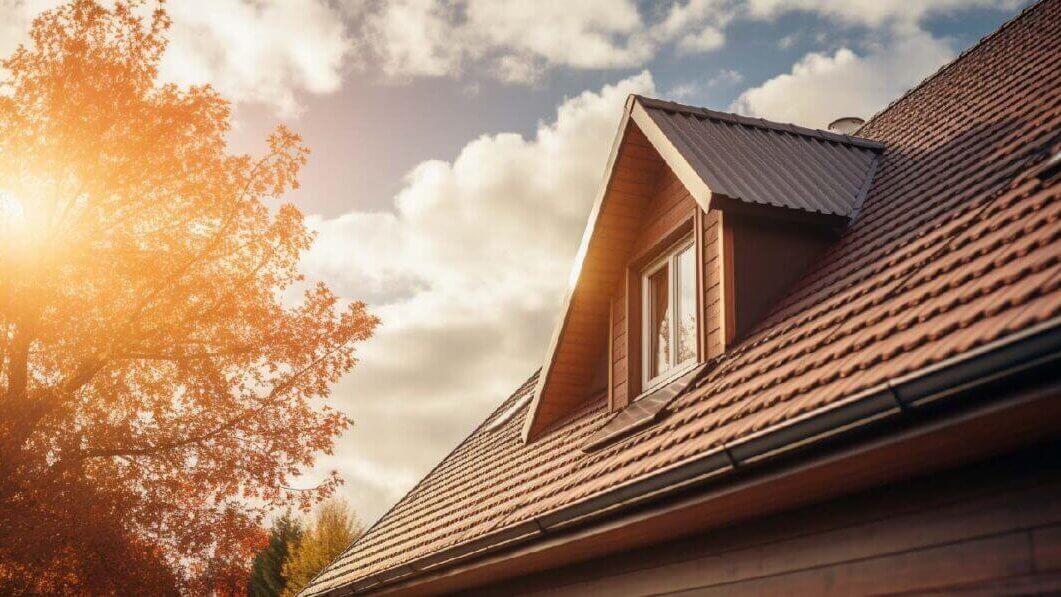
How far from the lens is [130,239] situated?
14.1m

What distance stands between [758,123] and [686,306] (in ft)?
7.29

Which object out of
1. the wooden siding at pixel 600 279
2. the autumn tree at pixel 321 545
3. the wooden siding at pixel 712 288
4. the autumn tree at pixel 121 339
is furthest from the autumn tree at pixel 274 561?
the wooden siding at pixel 712 288

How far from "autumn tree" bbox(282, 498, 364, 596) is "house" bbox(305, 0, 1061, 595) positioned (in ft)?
80.1

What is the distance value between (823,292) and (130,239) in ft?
38.4

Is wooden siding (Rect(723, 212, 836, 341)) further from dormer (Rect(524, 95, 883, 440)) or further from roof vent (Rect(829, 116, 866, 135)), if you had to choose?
roof vent (Rect(829, 116, 866, 135))

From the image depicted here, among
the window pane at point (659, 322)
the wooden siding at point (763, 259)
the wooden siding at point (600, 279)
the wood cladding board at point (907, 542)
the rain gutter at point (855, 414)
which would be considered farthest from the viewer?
the wooden siding at point (600, 279)

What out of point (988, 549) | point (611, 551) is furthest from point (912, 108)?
point (988, 549)

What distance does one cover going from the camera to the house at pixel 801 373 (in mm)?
3420

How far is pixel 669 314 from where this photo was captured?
7746mm

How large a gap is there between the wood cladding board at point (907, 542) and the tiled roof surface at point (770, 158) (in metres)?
2.66

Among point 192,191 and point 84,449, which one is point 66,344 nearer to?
point 84,449

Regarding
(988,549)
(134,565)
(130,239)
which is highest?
(130,239)

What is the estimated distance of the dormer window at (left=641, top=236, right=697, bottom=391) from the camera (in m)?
7.36

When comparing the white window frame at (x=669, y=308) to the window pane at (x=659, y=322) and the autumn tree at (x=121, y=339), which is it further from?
the autumn tree at (x=121, y=339)
